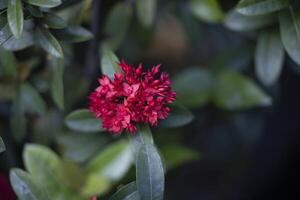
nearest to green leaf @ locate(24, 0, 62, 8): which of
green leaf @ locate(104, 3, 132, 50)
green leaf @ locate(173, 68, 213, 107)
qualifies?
green leaf @ locate(104, 3, 132, 50)

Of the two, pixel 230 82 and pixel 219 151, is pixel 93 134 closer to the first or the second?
pixel 230 82

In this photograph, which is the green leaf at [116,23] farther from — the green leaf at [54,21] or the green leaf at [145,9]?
the green leaf at [54,21]

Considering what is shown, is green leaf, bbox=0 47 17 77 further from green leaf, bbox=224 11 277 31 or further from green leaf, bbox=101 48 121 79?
green leaf, bbox=224 11 277 31

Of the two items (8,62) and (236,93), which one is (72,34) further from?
(236,93)

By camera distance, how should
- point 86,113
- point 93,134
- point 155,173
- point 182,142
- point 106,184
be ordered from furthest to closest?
point 182,142 → point 93,134 → point 106,184 → point 86,113 → point 155,173

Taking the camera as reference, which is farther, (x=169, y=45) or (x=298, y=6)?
(x=169, y=45)

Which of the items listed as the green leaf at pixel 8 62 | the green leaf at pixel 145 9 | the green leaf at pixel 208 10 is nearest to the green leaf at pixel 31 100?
the green leaf at pixel 8 62

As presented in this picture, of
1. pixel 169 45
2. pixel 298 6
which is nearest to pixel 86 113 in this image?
pixel 298 6
